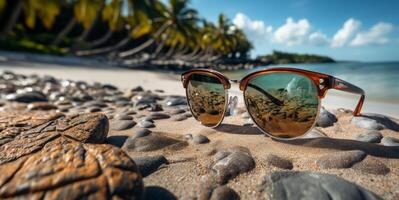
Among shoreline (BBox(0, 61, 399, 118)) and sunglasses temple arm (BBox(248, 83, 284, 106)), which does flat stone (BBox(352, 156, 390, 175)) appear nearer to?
sunglasses temple arm (BBox(248, 83, 284, 106))

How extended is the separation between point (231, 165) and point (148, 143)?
2.36ft

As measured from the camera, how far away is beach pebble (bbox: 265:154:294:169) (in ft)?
5.49

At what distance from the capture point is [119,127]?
2.51 m

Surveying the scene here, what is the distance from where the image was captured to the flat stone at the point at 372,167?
1537 mm

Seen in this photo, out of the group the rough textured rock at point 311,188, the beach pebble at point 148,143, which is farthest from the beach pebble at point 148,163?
the rough textured rock at point 311,188

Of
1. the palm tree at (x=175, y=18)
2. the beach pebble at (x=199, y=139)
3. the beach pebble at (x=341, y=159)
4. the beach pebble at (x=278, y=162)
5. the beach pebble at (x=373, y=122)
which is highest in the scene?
the palm tree at (x=175, y=18)

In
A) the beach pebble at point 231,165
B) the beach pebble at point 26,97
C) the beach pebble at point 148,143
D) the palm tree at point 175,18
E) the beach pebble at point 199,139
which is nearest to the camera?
the beach pebble at point 231,165

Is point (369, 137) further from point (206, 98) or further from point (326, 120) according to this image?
point (206, 98)

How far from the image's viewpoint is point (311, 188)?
1.27 m

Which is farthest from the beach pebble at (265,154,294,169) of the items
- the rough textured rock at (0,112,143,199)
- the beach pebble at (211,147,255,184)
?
the rough textured rock at (0,112,143,199)

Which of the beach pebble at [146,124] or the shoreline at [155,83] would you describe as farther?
the shoreline at [155,83]

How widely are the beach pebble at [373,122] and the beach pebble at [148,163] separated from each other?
179cm

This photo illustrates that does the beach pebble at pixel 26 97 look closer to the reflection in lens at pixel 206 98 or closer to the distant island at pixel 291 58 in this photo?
the reflection in lens at pixel 206 98

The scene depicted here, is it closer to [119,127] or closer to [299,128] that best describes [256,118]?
[299,128]
